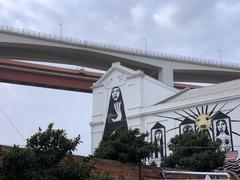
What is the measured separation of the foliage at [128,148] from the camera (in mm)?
20203

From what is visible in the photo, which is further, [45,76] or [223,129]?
[45,76]

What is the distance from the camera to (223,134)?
128 feet

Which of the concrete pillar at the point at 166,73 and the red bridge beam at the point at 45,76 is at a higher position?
the concrete pillar at the point at 166,73

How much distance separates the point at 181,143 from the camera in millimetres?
27469

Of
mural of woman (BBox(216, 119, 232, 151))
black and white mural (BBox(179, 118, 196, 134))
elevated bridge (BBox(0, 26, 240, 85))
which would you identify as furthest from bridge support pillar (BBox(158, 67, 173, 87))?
mural of woman (BBox(216, 119, 232, 151))

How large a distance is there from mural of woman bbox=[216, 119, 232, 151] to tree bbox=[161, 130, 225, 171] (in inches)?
436

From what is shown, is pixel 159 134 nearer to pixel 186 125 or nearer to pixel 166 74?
pixel 186 125

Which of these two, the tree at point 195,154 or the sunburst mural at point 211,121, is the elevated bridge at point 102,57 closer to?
the sunburst mural at point 211,121

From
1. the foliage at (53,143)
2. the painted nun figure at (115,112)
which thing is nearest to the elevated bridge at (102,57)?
the painted nun figure at (115,112)

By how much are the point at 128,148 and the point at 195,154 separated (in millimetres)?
5931

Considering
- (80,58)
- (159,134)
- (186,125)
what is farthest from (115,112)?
(80,58)

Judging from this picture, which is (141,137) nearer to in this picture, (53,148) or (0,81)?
(53,148)

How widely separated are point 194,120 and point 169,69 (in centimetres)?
2446

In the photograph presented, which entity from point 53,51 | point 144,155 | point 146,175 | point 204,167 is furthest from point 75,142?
point 53,51
